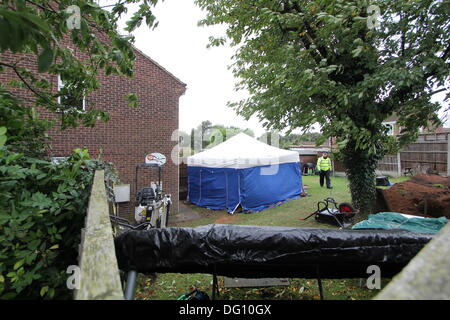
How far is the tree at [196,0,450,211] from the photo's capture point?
4805 mm

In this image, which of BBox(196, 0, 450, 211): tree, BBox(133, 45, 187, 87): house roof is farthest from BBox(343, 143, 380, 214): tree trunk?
BBox(133, 45, 187, 87): house roof

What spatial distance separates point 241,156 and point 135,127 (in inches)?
174

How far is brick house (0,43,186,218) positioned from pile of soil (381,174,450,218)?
7.50 m

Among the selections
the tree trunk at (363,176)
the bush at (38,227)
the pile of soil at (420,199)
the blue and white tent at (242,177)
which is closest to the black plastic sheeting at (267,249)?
the bush at (38,227)

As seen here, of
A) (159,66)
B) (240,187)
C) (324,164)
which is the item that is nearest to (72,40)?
(159,66)

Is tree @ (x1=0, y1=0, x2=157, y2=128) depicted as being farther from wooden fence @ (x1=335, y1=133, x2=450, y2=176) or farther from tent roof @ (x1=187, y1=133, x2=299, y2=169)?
wooden fence @ (x1=335, y1=133, x2=450, y2=176)

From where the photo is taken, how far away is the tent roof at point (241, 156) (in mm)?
9961

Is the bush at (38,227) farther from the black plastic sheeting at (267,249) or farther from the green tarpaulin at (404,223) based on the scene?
the green tarpaulin at (404,223)

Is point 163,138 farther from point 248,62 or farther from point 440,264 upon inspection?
point 440,264

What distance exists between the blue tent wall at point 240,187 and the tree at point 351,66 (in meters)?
3.27

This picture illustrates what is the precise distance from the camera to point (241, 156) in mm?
10109

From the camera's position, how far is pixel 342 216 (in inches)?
278
